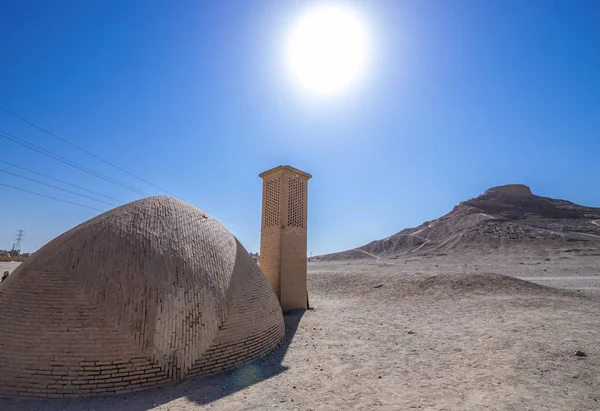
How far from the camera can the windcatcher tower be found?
1116 cm

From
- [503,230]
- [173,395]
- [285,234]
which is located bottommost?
[173,395]

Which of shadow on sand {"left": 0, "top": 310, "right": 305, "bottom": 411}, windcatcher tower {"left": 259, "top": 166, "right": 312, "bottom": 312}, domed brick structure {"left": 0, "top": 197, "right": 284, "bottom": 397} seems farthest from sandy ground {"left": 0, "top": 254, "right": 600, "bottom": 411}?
windcatcher tower {"left": 259, "top": 166, "right": 312, "bottom": 312}

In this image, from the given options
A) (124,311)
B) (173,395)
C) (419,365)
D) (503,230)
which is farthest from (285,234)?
(503,230)

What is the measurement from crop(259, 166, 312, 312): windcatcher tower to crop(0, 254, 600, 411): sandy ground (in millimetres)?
1065

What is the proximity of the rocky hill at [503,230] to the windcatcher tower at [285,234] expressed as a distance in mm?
34859

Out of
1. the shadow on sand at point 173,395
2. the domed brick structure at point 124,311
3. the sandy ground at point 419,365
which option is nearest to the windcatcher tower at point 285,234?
the sandy ground at point 419,365

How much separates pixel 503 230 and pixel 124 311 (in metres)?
50.7

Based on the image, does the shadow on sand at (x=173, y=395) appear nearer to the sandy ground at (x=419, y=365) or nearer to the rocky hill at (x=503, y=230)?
the sandy ground at (x=419, y=365)

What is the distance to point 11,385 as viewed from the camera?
450 cm

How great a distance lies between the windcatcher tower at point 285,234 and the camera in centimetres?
1116

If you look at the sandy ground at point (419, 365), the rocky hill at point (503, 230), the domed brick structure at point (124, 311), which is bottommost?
the sandy ground at point (419, 365)

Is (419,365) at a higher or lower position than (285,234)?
lower

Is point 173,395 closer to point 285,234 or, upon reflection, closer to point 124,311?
point 124,311

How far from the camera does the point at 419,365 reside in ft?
20.1
